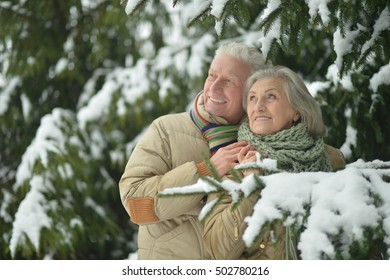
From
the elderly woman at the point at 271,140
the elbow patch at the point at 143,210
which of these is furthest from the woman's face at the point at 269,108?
the elbow patch at the point at 143,210

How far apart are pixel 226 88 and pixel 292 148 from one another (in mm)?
435

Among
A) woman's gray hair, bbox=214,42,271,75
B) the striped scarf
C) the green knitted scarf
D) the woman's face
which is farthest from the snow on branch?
woman's gray hair, bbox=214,42,271,75

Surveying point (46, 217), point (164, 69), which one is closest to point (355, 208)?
point (46, 217)

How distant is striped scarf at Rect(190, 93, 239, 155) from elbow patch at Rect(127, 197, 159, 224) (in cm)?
36

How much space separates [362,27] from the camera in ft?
8.91

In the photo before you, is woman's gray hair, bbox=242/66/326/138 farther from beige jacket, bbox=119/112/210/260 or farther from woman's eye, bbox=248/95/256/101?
beige jacket, bbox=119/112/210/260

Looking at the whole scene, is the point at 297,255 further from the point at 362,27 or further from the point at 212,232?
the point at 362,27

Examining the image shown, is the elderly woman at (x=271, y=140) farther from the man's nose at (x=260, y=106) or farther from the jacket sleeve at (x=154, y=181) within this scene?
the jacket sleeve at (x=154, y=181)

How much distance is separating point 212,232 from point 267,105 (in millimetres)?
551

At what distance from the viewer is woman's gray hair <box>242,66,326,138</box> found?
267cm

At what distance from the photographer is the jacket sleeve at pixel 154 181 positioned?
2557 mm

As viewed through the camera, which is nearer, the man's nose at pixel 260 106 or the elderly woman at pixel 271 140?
the elderly woman at pixel 271 140

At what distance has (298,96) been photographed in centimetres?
268

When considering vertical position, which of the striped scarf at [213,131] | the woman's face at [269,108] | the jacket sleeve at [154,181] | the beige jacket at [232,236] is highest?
the woman's face at [269,108]
